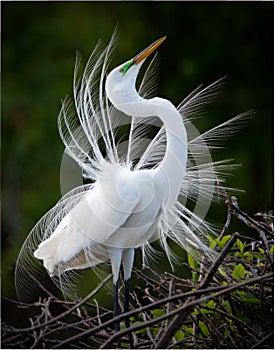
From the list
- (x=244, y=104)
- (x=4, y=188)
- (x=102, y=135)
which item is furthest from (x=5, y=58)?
(x=102, y=135)

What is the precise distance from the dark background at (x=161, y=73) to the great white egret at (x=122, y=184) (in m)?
3.14

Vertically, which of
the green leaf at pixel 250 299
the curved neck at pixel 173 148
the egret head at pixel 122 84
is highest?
the egret head at pixel 122 84

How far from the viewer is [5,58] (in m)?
5.47

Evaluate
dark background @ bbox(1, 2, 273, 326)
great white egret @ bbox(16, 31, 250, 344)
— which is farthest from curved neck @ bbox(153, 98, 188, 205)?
dark background @ bbox(1, 2, 273, 326)

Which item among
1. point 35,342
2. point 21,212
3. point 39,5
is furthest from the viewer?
point 39,5

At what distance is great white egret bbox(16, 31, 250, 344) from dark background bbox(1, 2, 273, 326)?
3145 mm

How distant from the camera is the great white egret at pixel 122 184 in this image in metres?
1.58

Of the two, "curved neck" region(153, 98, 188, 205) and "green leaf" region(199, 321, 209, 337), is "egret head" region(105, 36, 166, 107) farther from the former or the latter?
"green leaf" region(199, 321, 209, 337)

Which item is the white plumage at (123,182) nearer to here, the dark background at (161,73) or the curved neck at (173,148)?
the curved neck at (173,148)

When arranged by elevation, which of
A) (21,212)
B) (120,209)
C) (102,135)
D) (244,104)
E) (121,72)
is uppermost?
(121,72)

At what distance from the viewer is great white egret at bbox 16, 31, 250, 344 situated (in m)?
1.58

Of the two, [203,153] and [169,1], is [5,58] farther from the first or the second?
[203,153]

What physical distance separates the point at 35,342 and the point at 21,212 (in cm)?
368

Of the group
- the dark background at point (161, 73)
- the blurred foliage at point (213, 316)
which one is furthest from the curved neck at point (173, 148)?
the dark background at point (161, 73)
